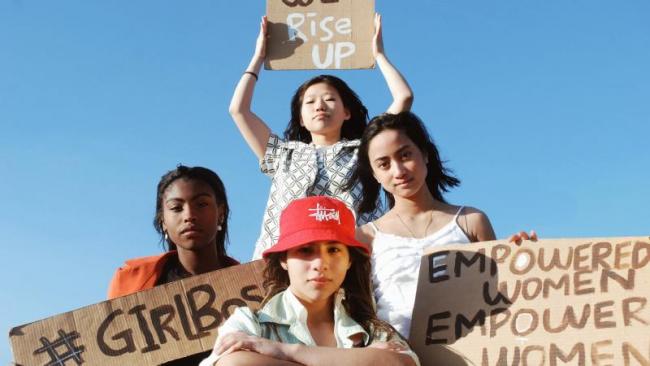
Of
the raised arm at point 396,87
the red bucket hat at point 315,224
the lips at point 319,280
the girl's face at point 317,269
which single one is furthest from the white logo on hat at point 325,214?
the raised arm at point 396,87

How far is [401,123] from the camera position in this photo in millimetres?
4504

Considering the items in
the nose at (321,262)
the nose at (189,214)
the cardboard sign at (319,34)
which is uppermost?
the cardboard sign at (319,34)

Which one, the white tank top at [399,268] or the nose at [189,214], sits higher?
the nose at [189,214]

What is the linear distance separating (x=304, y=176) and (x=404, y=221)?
1.02m

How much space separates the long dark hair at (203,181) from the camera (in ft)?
16.5

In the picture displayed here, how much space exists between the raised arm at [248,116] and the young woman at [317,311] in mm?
1953

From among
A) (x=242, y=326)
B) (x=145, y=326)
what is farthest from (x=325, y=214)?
(x=145, y=326)

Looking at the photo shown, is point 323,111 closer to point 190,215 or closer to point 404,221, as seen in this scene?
point 190,215

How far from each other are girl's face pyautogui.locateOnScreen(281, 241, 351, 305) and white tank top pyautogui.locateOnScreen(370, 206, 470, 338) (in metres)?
0.63

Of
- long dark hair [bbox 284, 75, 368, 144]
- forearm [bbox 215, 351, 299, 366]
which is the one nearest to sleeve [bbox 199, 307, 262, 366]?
forearm [bbox 215, 351, 299, 366]

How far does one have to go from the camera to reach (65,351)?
4230 mm

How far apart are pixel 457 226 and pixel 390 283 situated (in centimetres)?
46

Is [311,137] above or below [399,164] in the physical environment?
above

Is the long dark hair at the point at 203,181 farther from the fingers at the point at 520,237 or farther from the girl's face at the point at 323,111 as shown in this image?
the fingers at the point at 520,237
